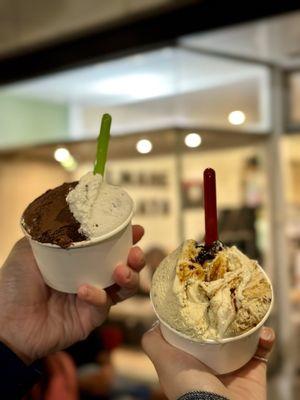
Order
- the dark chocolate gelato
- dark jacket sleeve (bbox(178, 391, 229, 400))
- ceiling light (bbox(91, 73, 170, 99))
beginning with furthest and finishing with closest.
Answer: ceiling light (bbox(91, 73, 170, 99)) → the dark chocolate gelato → dark jacket sleeve (bbox(178, 391, 229, 400))

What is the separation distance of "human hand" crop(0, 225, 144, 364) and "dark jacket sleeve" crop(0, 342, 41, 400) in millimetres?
23

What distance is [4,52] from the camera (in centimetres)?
335

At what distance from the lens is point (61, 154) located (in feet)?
11.7

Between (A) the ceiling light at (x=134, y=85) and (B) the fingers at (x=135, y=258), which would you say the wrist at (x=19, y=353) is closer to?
(B) the fingers at (x=135, y=258)

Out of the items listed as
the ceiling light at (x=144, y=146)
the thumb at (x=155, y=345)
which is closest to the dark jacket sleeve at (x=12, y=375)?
the thumb at (x=155, y=345)

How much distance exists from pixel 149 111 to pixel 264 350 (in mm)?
2269

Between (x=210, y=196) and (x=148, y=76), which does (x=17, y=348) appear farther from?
(x=148, y=76)

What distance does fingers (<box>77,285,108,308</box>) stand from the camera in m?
1.07

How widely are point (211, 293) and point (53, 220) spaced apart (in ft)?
1.00

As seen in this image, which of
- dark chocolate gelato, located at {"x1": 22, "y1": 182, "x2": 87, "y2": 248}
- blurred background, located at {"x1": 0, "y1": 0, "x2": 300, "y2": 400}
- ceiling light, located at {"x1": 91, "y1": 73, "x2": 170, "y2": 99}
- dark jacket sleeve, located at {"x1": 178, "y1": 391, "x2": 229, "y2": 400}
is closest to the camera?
dark jacket sleeve, located at {"x1": 178, "y1": 391, "x2": 229, "y2": 400}

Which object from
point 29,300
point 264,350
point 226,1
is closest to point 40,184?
point 226,1

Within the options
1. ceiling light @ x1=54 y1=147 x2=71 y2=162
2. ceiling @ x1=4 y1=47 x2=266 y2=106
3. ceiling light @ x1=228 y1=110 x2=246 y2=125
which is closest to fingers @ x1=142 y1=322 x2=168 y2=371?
ceiling @ x1=4 y1=47 x2=266 y2=106

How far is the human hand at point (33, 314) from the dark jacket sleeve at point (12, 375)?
23 mm

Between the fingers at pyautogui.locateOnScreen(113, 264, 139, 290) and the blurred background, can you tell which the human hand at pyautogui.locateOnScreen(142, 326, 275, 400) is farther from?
the blurred background
